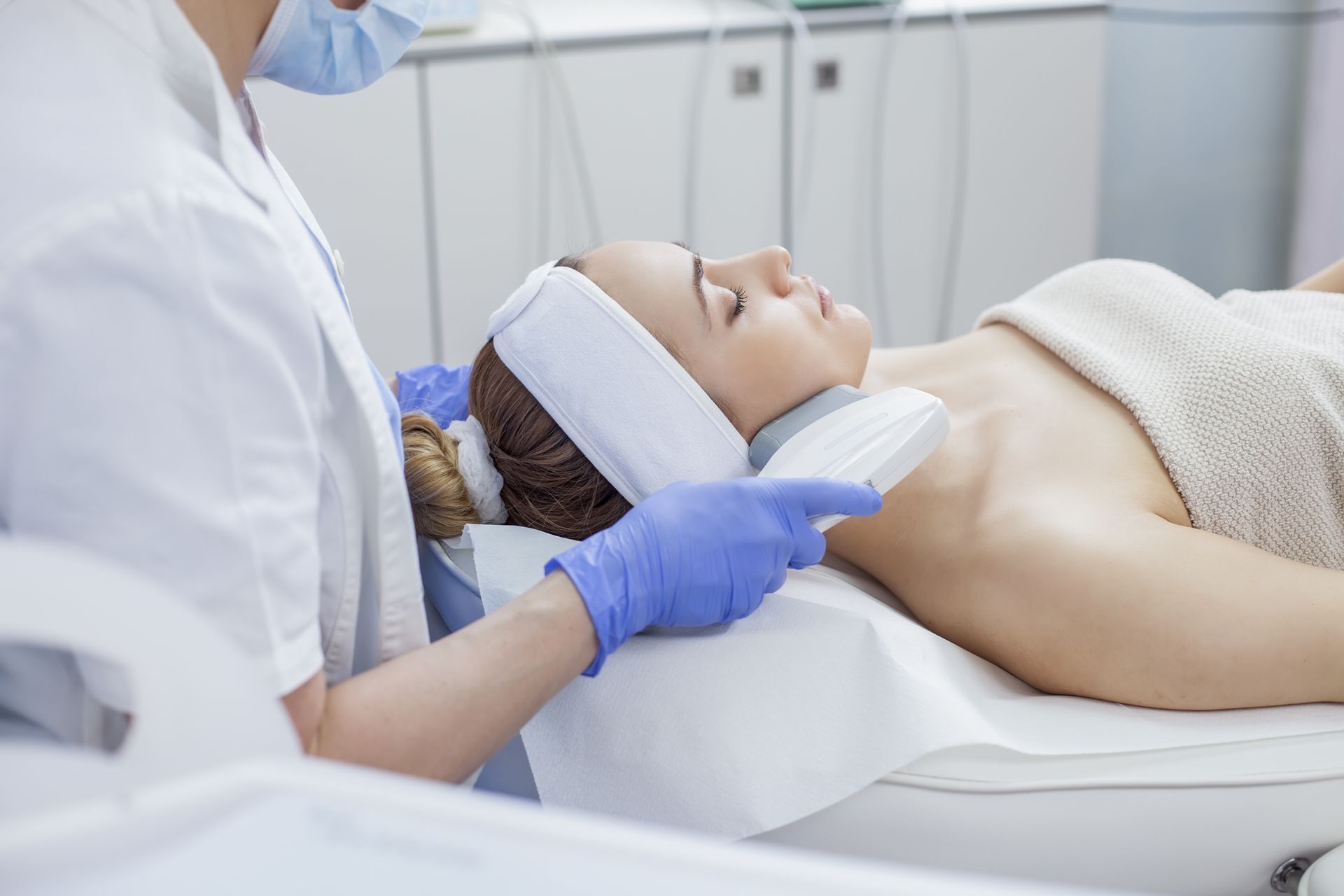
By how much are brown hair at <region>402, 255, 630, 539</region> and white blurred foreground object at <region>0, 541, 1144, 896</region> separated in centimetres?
65

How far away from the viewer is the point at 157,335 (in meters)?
0.73

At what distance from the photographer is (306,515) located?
2.59 feet

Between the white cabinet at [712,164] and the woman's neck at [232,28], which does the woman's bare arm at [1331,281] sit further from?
the woman's neck at [232,28]

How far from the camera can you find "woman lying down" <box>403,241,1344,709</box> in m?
1.07

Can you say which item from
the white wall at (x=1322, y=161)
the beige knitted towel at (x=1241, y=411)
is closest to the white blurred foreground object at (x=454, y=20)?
the beige knitted towel at (x=1241, y=411)

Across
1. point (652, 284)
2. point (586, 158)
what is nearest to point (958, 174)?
point (586, 158)

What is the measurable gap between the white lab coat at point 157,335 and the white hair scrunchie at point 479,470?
1.28 ft

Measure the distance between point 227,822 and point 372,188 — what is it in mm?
1998

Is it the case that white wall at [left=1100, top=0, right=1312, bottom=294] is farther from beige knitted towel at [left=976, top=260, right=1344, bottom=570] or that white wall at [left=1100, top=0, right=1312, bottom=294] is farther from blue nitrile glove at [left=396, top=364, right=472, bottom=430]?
blue nitrile glove at [left=396, top=364, right=472, bottom=430]

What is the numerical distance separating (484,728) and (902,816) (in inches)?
14.9

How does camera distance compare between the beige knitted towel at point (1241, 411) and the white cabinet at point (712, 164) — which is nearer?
the beige knitted towel at point (1241, 411)

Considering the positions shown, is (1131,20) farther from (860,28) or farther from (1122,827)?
(1122,827)

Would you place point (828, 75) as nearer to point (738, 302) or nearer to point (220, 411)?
point (738, 302)

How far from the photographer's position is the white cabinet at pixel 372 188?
90.6 inches
